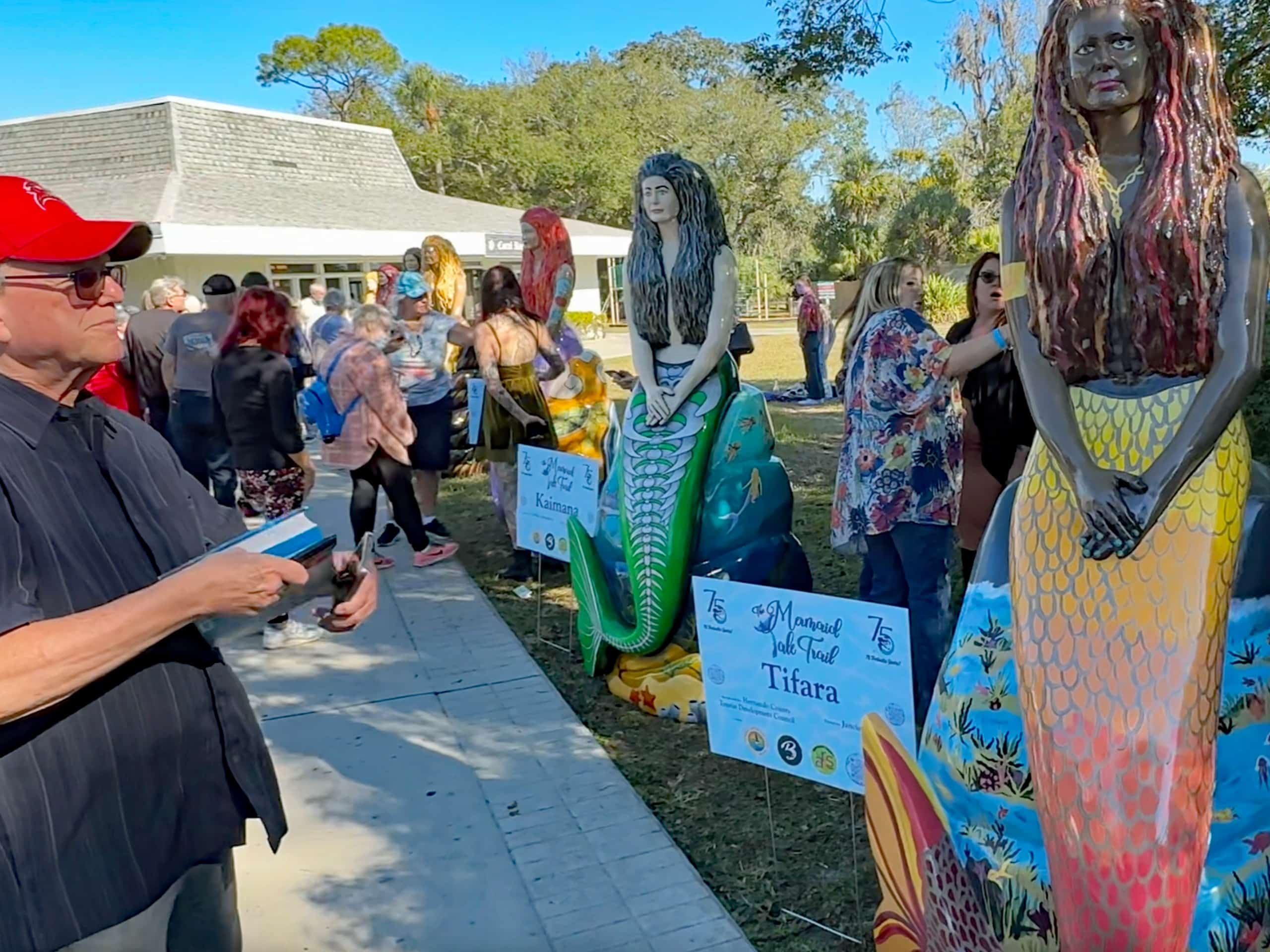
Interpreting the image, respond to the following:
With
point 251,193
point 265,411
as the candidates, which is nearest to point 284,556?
point 265,411

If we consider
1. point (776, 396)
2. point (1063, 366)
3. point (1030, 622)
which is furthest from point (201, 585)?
point (776, 396)

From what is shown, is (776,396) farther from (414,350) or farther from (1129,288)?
(1129,288)

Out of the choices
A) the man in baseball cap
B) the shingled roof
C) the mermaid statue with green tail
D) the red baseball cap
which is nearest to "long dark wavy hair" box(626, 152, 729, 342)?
the mermaid statue with green tail

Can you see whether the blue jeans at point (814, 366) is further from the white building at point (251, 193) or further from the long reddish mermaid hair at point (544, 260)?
the white building at point (251, 193)

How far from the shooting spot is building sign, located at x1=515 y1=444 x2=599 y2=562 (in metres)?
4.94

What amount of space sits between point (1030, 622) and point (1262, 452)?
304cm

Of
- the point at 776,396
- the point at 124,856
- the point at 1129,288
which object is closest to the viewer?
the point at 124,856

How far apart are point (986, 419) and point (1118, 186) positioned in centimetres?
283

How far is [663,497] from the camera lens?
13.5 ft

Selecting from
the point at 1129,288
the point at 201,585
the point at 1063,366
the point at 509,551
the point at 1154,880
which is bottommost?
the point at 509,551

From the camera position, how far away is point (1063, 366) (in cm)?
183

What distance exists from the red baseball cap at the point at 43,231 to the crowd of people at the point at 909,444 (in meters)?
2.81

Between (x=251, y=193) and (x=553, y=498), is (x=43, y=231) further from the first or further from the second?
(x=251, y=193)

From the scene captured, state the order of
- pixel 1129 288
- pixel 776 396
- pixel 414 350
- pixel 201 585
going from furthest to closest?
1. pixel 776 396
2. pixel 414 350
3. pixel 1129 288
4. pixel 201 585
